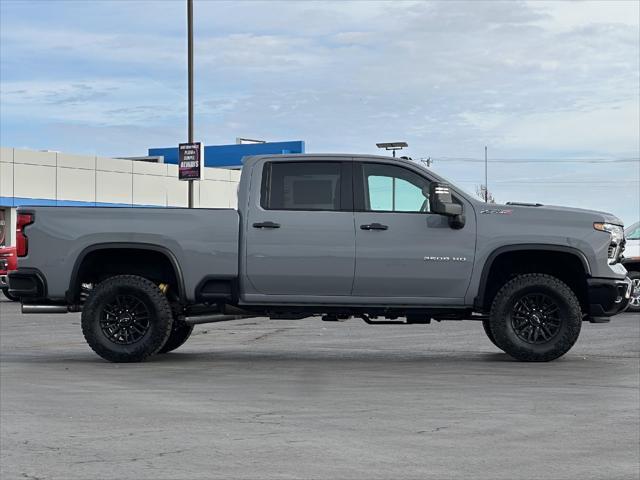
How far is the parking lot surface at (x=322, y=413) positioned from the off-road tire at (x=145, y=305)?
23 centimetres

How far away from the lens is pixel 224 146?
83938 millimetres

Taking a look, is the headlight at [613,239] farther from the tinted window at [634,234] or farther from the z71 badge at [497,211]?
the tinted window at [634,234]

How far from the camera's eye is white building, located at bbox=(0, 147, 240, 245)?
52156mm

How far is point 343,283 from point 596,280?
2.73 meters

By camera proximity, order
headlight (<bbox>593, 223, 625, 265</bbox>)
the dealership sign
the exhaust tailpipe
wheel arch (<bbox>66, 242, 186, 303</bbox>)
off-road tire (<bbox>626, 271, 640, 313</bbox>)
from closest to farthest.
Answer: wheel arch (<bbox>66, 242, 186, 303</bbox>)
headlight (<bbox>593, 223, 625, 265</bbox>)
the exhaust tailpipe
off-road tire (<bbox>626, 271, 640, 313</bbox>)
the dealership sign

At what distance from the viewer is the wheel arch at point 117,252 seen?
12836mm

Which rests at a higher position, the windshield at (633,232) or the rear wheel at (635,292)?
the windshield at (633,232)

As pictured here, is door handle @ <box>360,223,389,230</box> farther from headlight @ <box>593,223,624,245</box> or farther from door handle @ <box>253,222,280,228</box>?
headlight @ <box>593,223,624,245</box>

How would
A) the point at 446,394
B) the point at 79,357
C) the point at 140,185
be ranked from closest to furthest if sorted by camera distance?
the point at 446,394 → the point at 79,357 → the point at 140,185

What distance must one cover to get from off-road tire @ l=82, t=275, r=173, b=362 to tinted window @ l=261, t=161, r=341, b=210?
1.55 m

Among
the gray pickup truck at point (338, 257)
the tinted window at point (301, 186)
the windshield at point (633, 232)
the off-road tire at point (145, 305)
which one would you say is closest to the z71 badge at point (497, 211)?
the gray pickup truck at point (338, 257)

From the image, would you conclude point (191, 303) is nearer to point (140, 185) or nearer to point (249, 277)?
point (249, 277)

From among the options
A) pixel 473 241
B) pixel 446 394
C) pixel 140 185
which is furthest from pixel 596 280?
pixel 140 185

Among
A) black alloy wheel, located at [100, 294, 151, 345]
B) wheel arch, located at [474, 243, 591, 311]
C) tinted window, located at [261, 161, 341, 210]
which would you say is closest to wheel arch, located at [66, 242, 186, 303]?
black alloy wheel, located at [100, 294, 151, 345]
